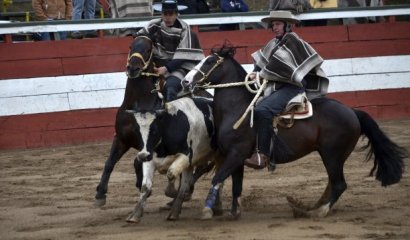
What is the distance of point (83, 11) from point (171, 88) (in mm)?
6435

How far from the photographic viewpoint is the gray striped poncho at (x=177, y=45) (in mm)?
9352

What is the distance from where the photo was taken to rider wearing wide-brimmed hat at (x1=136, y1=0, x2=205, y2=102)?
9.25 metres

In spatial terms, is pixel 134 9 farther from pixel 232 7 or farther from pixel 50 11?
pixel 232 7

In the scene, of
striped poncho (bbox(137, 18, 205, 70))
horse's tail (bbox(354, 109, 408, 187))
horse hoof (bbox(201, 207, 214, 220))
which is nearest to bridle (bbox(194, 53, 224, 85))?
striped poncho (bbox(137, 18, 205, 70))

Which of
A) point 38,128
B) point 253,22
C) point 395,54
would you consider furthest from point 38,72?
point 395,54

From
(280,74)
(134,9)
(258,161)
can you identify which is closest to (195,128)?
(258,161)

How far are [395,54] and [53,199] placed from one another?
24.1 feet

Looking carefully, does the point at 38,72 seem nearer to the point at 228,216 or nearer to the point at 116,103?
the point at 116,103

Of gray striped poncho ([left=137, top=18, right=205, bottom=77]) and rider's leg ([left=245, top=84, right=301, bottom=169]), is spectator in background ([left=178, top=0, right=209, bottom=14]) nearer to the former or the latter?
gray striped poncho ([left=137, top=18, right=205, bottom=77])

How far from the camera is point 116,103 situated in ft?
47.8

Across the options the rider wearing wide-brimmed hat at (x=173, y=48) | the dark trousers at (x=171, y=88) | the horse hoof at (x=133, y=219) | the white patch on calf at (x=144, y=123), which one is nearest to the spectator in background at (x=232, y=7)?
the rider wearing wide-brimmed hat at (x=173, y=48)

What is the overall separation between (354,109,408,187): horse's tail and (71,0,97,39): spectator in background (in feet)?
22.3

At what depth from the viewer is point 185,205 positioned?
973 centimetres

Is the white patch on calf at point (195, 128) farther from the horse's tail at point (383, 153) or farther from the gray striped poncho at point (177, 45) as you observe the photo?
the horse's tail at point (383, 153)
